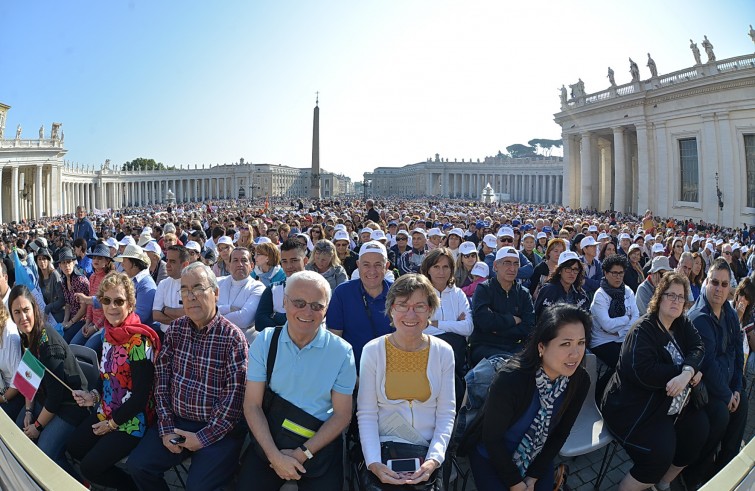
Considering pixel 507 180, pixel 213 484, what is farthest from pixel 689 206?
pixel 507 180

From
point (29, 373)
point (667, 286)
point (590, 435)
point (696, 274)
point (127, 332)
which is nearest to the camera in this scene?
point (127, 332)

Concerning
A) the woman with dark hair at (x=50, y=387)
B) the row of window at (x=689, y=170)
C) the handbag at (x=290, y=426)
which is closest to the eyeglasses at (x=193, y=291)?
the handbag at (x=290, y=426)

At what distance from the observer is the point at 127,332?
11.4 ft

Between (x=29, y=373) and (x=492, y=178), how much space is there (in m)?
115

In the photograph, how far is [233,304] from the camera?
5.29 metres

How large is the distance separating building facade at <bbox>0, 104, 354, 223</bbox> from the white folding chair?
6.11 meters

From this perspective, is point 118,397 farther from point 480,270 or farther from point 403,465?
point 480,270

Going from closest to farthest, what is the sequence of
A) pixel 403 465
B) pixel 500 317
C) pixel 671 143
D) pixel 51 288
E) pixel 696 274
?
pixel 403 465 → pixel 500 317 → pixel 51 288 → pixel 696 274 → pixel 671 143

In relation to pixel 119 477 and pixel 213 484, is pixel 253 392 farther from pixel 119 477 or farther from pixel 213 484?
pixel 119 477

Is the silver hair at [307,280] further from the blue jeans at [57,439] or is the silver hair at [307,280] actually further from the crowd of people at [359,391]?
the blue jeans at [57,439]

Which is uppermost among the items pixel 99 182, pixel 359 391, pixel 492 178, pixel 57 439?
pixel 492 178

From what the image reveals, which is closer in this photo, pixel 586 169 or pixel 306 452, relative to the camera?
pixel 306 452

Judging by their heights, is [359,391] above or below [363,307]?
below

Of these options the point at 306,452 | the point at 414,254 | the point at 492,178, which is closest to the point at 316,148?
the point at 414,254
